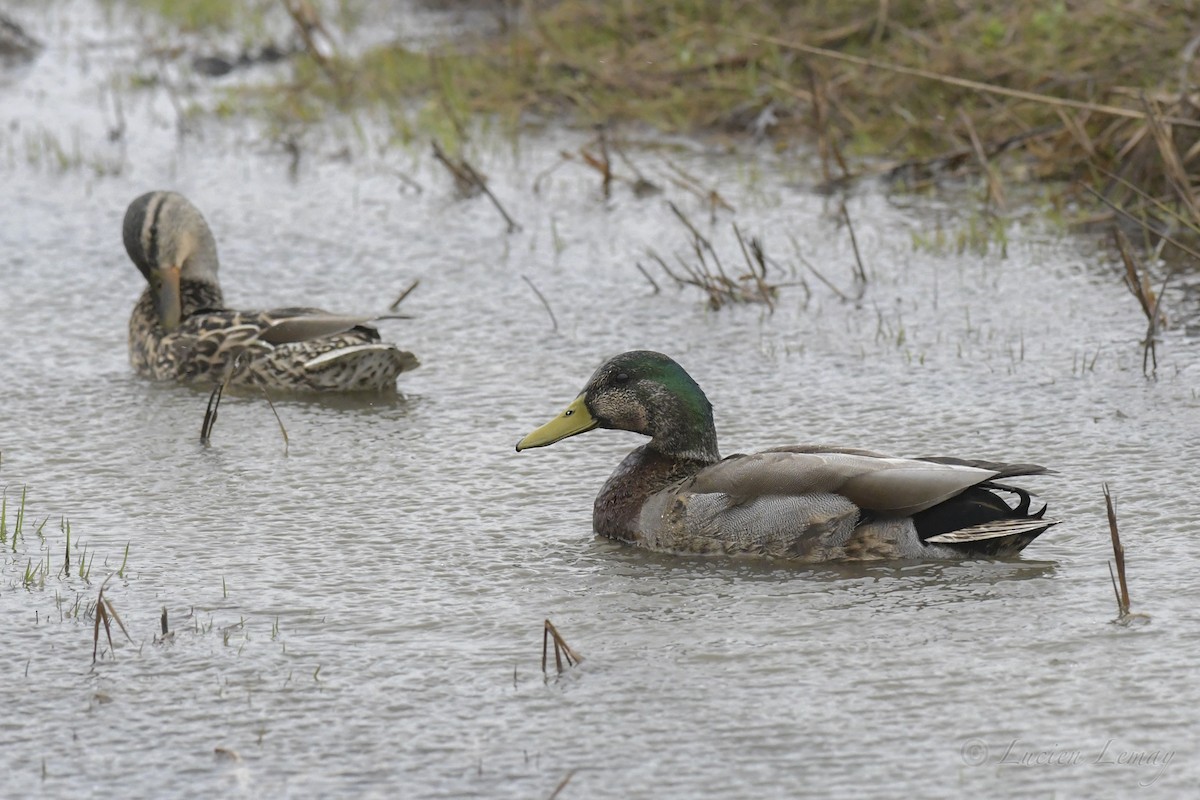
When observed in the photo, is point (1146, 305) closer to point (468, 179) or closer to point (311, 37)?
point (468, 179)

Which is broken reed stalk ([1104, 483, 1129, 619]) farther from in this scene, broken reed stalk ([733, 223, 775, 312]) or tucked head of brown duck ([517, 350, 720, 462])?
broken reed stalk ([733, 223, 775, 312])

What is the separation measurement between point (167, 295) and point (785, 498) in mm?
3711

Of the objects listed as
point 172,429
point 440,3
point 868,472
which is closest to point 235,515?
point 172,429

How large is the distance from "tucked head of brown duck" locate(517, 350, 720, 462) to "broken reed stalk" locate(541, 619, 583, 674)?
1.25 m

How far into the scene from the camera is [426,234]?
982 cm

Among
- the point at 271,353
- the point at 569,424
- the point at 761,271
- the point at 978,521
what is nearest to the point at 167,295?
the point at 271,353

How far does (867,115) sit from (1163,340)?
4224mm

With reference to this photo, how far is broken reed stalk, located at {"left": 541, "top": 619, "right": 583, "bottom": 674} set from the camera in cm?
445

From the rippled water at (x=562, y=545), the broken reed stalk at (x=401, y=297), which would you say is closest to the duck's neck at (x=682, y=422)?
the rippled water at (x=562, y=545)

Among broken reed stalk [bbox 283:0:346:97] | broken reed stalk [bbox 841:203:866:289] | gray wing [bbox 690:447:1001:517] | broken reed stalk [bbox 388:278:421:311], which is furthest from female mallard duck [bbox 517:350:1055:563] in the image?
broken reed stalk [bbox 283:0:346:97]

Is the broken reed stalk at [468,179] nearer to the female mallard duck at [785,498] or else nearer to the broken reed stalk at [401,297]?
the broken reed stalk at [401,297]

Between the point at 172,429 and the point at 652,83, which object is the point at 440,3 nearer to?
the point at 652,83

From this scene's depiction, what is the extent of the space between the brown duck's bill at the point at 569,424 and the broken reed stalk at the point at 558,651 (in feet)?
4.16

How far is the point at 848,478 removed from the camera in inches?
209
